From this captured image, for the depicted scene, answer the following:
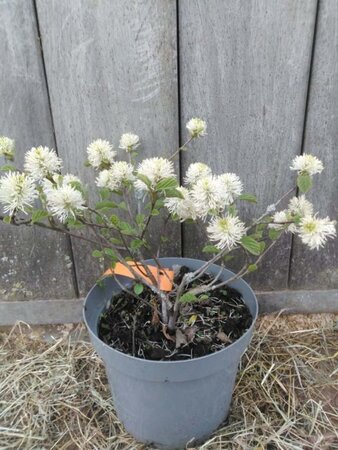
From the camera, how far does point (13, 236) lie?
1.14m

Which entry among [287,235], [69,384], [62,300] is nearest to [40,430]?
[69,384]

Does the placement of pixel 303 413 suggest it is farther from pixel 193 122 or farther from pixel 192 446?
pixel 193 122

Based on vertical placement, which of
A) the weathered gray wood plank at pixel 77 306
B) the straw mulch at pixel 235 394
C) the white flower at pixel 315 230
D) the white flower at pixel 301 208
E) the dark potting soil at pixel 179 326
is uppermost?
the white flower at pixel 315 230

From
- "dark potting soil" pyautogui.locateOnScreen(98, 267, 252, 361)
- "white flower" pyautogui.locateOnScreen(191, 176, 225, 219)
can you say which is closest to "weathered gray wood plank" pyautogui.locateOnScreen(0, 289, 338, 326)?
"dark potting soil" pyautogui.locateOnScreen(98, 267, 252, 361)

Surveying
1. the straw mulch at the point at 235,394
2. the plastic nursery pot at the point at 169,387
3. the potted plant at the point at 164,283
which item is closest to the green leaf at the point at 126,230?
the potted plant at the point at 164,283

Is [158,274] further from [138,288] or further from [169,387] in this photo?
[169,387]

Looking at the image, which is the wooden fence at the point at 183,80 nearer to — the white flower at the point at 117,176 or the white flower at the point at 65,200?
the white flower at the point at 117,176

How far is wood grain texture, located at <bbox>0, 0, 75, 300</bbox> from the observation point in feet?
3.08

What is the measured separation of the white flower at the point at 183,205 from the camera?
0.79 metres

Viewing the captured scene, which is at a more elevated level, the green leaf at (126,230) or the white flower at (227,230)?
the white flower at (227,230)

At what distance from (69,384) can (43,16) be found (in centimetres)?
83

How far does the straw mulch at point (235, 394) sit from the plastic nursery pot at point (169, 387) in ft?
0.17

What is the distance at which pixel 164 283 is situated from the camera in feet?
3.11

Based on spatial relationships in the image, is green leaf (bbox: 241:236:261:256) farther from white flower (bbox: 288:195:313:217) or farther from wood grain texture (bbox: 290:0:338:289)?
wood grain texture (bbox: 290:0:338:289)
